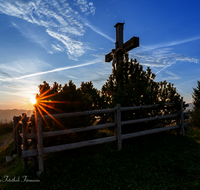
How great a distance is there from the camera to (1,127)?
14297 millimetres

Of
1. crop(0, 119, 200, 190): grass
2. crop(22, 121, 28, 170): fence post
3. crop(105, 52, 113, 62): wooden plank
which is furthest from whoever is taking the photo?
crop(105, 52, 113, 62): wooden plank

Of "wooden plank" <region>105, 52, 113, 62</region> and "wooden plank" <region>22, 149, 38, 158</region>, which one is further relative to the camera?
"wooden plank" <region>105, 52, 113, 62</region>

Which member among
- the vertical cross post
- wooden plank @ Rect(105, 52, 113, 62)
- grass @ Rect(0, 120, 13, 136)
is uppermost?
the vertical cross post

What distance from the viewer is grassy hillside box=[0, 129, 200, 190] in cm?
429

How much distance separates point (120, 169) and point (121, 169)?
0.04 meters

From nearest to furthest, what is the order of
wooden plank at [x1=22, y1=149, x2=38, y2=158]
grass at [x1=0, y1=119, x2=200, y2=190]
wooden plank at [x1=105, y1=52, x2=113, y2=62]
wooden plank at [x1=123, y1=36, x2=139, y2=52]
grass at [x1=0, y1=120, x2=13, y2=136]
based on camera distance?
grass at [x1=0, y1=119, x2=200, y2=190]
wooden plank at [x1=22, y1=149, x2=38, y2=158]
wooden plank at [x1=123, y1=36, x2=139, y2=52]
wooden plank at [x1=105, y1=52, x2=113, y2=62]
grass at [x1=0, y1=120, x2=13, y2=136]

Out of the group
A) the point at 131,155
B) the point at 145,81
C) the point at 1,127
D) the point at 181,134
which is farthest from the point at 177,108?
the point at 1,127

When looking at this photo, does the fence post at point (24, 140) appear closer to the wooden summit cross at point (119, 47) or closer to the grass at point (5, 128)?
the wooden summit cross at point (119, 47)

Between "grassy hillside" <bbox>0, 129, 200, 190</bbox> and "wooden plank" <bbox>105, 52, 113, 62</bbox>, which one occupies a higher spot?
"wooden plank" <bbox>105, 52, 113, 62</bbox>

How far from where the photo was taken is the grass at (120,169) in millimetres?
4285

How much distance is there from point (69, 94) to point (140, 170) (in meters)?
3.59

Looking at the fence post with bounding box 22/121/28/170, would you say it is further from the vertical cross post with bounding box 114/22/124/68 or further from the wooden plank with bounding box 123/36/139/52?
the vertical cross post with bounding box 114/22/124/68

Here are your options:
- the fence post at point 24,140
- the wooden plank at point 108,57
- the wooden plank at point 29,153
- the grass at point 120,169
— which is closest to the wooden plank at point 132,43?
the wooden plank at point 108,57

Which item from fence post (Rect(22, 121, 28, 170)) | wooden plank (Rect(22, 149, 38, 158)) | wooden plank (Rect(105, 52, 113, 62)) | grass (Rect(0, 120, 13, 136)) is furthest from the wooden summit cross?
grass (Rect(0, 120, 13, 136))
